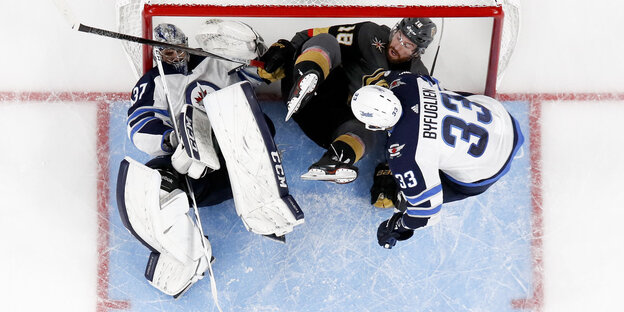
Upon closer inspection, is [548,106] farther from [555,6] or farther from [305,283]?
[305,283]

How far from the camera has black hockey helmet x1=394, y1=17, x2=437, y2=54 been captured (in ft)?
7.54

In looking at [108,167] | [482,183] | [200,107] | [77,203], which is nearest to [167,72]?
[200,107]

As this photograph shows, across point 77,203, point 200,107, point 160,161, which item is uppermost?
point 200,107

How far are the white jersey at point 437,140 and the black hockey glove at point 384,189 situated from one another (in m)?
0.40

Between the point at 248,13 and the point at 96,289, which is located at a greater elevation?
the point at 248,13

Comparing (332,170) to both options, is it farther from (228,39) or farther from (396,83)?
(228,39)

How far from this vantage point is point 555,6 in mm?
2760

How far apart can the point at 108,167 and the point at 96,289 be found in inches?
23.2

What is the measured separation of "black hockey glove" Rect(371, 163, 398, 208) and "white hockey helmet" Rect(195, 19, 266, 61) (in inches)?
32.9

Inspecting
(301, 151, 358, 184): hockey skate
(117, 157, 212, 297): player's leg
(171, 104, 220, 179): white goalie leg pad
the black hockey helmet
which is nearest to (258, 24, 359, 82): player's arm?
the black hockey helmet

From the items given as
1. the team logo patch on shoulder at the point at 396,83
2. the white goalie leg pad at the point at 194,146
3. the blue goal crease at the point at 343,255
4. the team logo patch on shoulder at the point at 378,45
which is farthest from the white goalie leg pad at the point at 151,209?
the team logo patch on shoulder at the point at 378,45

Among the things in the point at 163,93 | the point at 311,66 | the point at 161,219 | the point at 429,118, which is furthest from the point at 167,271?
the point at 429,118

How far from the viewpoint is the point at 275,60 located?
7.59 feet

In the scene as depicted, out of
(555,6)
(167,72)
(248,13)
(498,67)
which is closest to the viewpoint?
(248,13)
